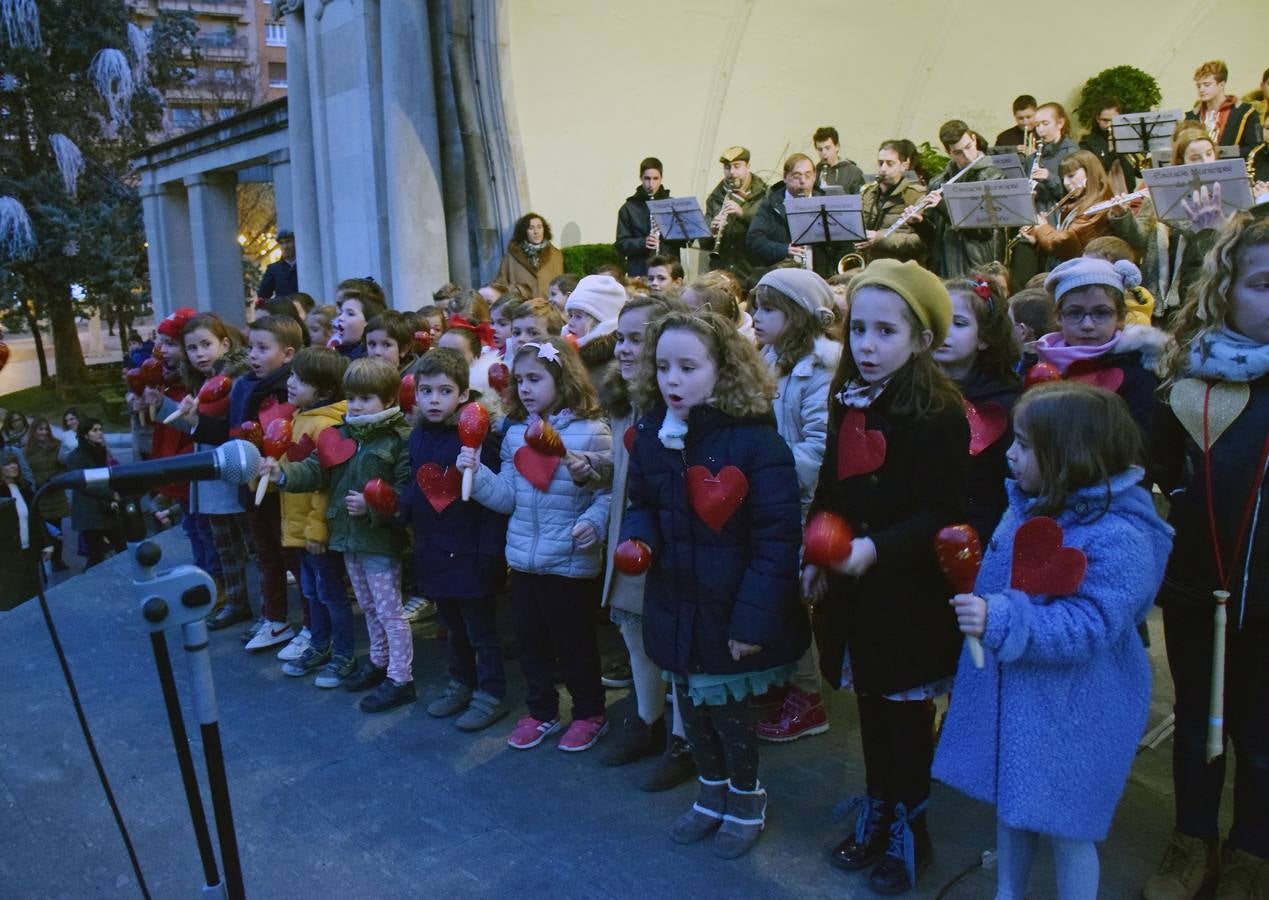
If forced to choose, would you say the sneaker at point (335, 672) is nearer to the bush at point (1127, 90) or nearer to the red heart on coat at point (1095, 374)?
the red heart on coat at point (1095, 374)

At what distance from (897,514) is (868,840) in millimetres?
1053

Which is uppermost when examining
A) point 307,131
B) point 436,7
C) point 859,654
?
point 436,7

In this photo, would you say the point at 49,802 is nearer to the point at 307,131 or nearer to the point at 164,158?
the point at 307,131

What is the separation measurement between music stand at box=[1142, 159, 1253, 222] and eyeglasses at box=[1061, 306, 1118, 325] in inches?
104

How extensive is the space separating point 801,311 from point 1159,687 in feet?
7.44

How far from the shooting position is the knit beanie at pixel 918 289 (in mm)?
2869

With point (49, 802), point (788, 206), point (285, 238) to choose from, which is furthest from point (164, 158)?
point (49, 802)

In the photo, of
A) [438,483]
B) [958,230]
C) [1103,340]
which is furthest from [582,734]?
[958,230]

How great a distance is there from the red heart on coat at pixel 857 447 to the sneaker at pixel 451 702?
2244 mm

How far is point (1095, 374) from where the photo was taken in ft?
11.1

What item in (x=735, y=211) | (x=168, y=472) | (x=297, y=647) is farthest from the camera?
(x=735, y=211)

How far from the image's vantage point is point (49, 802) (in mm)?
3900

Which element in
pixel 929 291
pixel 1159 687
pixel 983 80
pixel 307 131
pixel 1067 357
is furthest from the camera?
pixel 983 80

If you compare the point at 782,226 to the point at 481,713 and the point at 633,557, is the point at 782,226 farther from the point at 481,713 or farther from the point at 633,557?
the point at 633,557
